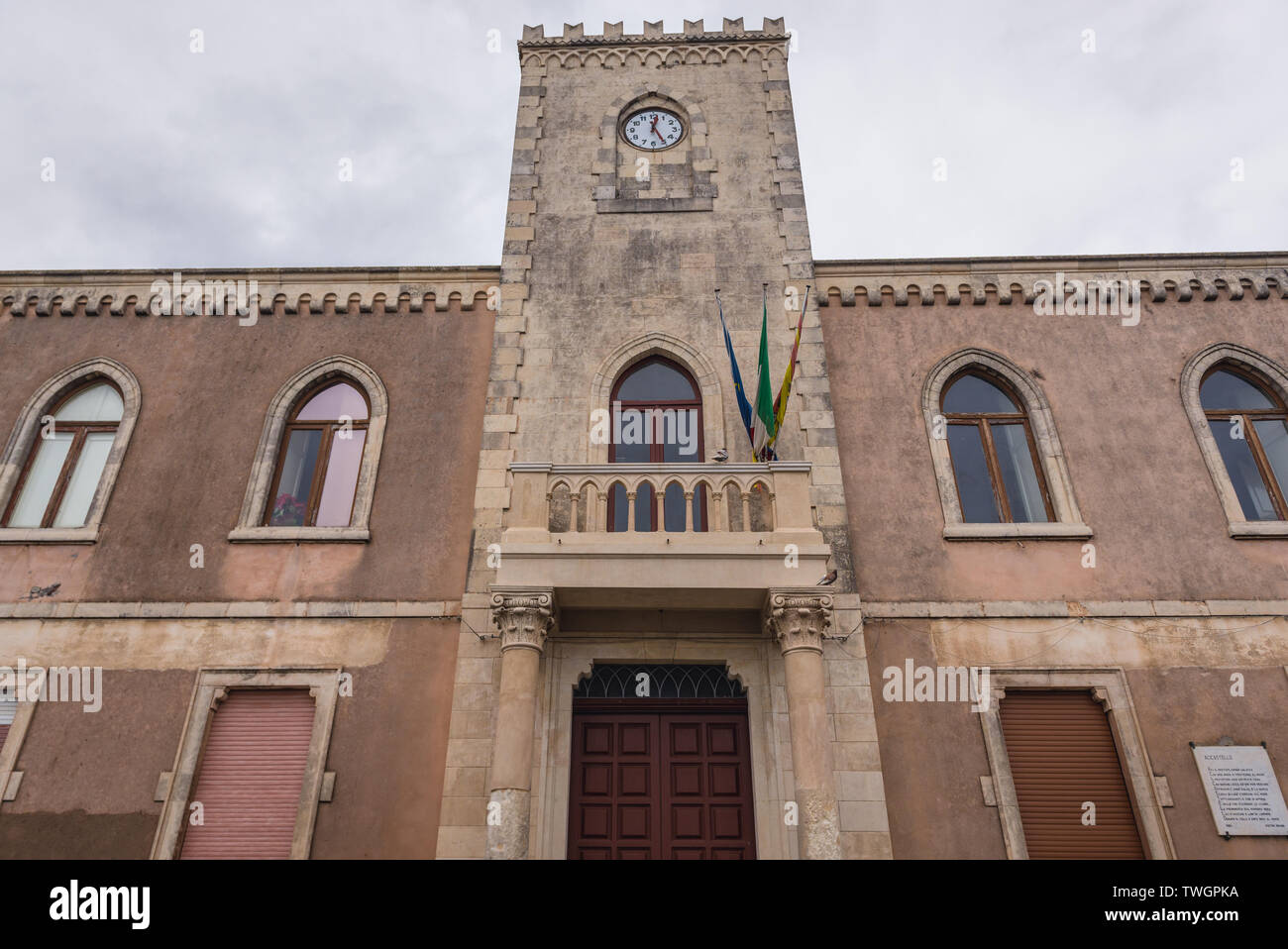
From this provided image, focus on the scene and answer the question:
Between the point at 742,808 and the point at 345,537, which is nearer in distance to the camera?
the point at 742,808

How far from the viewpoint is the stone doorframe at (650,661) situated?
8.64 meters

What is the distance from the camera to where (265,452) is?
1088 cm

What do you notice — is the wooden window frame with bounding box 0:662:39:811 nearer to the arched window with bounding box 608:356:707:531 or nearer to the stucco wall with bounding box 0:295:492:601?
the stucco wall with bounding box 0:295:492:601

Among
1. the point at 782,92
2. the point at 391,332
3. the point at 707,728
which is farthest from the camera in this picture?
the point at 782,92

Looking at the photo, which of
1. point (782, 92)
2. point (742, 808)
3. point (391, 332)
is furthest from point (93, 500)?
point (782, 92)

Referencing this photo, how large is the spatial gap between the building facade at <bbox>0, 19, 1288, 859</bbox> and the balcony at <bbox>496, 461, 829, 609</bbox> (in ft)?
0.15

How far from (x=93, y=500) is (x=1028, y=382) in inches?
497

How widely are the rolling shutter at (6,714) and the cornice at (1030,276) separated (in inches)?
451

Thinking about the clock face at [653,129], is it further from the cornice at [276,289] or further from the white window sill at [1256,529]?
the white window sill at [1256,529]

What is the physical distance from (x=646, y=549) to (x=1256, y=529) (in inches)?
300

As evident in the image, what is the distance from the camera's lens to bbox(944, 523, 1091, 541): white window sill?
9961 mm

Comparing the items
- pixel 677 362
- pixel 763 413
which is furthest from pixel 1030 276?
pixel 677 362

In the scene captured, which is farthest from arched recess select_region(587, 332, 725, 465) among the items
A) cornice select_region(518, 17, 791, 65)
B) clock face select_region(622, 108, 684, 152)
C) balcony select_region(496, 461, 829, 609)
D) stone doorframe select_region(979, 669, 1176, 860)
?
cornice select_region(518, 17, 791, 65)
